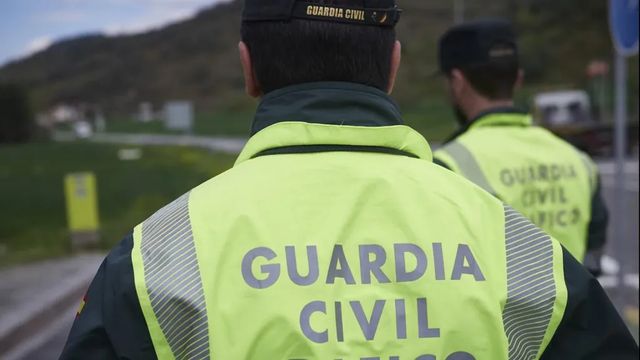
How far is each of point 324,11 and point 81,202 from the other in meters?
9.02

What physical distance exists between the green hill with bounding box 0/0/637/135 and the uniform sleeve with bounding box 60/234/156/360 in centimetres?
2700

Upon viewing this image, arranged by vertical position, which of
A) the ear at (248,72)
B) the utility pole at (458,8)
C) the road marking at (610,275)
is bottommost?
the utility pole at (458,8)

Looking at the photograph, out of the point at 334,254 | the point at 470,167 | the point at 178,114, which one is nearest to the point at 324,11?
the point at 334,254

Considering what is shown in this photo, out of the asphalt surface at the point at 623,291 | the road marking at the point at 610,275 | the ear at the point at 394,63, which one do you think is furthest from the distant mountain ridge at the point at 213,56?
the ear at the point at 394,63

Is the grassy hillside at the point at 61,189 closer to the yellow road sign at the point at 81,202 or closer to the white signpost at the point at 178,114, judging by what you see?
the yellow road sign at the point at 81,202

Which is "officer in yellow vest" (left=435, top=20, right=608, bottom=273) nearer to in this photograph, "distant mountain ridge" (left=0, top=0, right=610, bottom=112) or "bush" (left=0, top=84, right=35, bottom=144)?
"distant mountain ridge" (left=0, top=0, right=610, bottom=112)

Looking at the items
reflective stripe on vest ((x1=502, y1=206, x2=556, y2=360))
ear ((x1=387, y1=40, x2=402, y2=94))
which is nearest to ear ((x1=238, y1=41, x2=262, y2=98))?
ear ((x1=387, y1=40, x2=402, y2=94))

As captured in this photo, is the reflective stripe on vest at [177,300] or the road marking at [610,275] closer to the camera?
the reflective stripe on vest at [177,300]

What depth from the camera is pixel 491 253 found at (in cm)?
125

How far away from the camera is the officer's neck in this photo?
269 centimetres

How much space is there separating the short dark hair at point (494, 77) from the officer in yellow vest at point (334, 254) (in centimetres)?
138

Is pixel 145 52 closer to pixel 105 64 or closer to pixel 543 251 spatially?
pixel 105 64

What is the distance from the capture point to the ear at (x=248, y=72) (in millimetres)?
1389

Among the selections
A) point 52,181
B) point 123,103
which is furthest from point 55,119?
point 52,181
